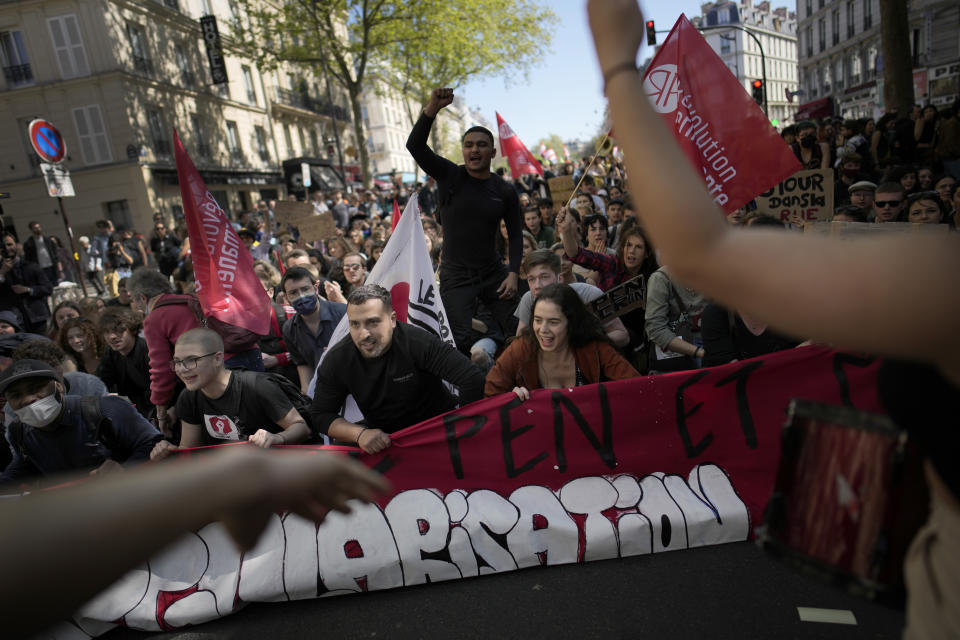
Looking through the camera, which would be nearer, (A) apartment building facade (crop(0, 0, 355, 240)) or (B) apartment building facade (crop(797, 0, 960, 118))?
(A) apartment building facade (crop(0, 0, 355, 240))

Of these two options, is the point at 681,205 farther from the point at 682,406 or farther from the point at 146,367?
the point at 146,367

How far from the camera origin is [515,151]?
1334 cm

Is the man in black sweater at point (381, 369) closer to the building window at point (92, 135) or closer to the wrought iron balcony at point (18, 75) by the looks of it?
the building window at point (92, 135)

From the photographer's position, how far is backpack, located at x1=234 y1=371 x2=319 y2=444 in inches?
153

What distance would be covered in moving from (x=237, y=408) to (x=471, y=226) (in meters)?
2.11

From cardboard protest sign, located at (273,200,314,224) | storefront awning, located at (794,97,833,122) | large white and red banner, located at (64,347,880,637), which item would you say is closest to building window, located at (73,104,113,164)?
cardboard protest sign, located at (273,200,314,224)

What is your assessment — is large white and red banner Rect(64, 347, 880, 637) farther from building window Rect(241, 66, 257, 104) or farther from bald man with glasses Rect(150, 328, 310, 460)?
building window Rect(241, 66, 257, 104)

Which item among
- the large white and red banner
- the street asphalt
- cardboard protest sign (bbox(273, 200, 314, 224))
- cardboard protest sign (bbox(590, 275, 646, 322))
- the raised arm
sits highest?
cardboard protest sign (bbox(273, 200, 314, 224))

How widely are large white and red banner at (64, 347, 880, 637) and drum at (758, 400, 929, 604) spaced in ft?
7.21

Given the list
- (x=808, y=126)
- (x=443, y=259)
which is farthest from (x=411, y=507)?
(x=808, y=126)

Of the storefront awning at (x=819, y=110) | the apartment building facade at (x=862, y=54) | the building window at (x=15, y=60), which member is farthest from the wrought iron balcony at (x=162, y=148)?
the storefront awning at (x=819, y=110)

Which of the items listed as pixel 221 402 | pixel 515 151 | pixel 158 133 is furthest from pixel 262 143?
pixel 221 402

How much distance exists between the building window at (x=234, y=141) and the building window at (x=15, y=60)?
9634 mm

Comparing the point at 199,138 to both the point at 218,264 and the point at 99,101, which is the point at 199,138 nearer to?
the point at 99,101
